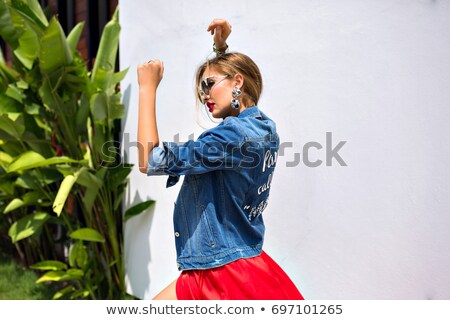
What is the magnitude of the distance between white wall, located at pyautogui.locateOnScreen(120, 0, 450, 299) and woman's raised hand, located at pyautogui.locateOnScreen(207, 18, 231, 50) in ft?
1.92

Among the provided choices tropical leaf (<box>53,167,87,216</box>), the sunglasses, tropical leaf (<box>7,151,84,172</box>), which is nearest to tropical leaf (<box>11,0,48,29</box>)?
tropical leaf (<box>7,151,84,172</box>)

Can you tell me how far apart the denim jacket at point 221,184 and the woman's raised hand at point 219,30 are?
34 centimetres

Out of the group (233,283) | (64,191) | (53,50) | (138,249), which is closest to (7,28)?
(53,50)

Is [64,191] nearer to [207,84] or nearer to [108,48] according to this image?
[108,48]

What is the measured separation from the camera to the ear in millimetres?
1706

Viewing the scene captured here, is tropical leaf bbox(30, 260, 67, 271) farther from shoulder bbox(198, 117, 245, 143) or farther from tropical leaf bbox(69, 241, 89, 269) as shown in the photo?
shoulder bbox(198, 117, 245, 143)

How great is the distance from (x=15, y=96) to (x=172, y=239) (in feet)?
4.11

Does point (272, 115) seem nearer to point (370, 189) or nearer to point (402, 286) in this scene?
point (370, 189)

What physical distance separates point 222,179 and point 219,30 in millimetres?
583

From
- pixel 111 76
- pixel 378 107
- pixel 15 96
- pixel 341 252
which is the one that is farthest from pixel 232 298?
pixel 15 96

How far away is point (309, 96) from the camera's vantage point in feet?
7.67

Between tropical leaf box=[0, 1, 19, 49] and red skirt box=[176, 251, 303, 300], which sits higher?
tropical leaf box=[0, 1, 19, 49]

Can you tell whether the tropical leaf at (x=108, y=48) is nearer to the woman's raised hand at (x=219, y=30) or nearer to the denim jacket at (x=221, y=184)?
the woman's raised hand at (x=219, y=30)

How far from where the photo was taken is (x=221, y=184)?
5.36 ft
